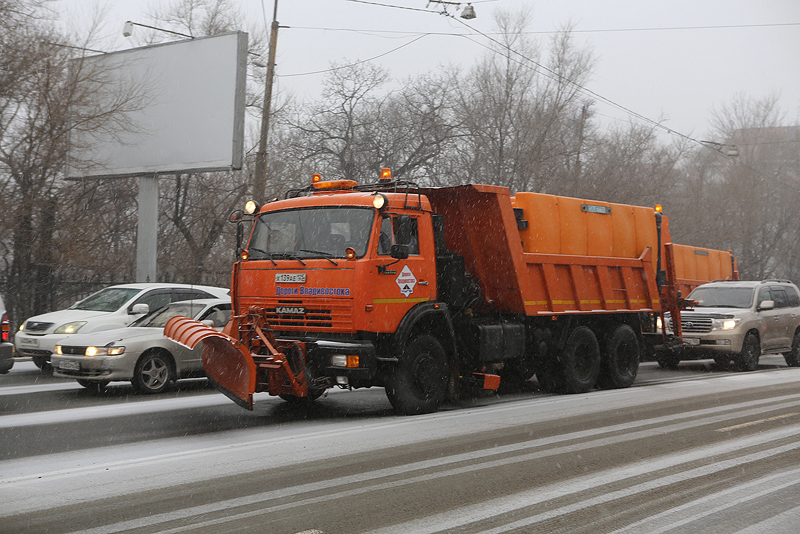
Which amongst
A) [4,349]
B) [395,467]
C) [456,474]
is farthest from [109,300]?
[456,474]

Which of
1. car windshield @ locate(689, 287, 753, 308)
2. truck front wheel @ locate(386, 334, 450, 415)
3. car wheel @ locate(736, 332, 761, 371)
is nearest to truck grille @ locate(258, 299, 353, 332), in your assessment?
truck front wheel @ locate(386, 334, 450, 415)

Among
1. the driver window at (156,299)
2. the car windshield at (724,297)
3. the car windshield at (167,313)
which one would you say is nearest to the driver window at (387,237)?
the car windshield at (167,313)

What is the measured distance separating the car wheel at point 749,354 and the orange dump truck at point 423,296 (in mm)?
4257

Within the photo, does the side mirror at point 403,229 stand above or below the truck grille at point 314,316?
above

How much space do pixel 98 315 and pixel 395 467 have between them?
835cm

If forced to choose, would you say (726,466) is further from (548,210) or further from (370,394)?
(370,394)

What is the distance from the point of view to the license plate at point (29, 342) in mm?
12814

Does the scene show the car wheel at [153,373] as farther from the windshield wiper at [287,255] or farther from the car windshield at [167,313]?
the windshield wiper at [287,255]

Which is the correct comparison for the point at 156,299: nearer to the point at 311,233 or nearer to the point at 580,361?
the point at 311,233

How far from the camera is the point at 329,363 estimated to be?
28.3ft

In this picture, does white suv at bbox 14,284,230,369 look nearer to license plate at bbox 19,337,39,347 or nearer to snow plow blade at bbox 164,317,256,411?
license plate at bbox 19,337,39,347

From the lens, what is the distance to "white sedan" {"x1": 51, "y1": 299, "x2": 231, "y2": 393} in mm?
10594

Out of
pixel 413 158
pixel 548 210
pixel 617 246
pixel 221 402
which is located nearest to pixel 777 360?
pixel 617 246

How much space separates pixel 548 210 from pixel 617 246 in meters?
2.25
